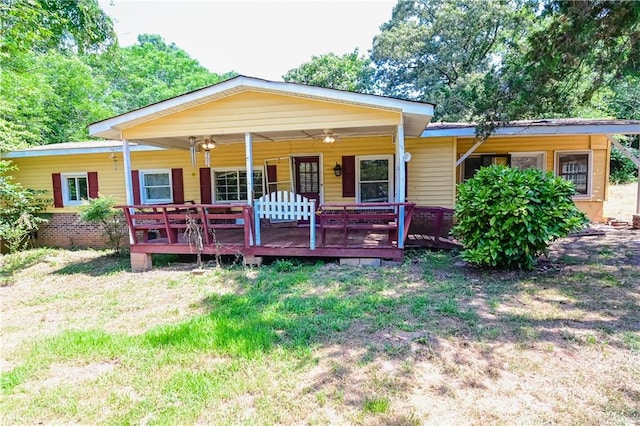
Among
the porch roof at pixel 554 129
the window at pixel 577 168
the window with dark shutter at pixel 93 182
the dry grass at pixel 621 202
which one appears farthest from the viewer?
the dry grass at pixel 621 202

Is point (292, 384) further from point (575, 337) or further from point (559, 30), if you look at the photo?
point (559, 30)

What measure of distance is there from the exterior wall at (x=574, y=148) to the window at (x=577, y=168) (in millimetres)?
107

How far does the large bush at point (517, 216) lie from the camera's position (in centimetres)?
485

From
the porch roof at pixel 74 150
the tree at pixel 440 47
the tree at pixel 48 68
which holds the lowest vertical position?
the porch roof at pixel 74 150

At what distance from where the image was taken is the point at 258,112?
6.34 metres

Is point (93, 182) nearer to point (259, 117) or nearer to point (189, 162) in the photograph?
point (189, 162)

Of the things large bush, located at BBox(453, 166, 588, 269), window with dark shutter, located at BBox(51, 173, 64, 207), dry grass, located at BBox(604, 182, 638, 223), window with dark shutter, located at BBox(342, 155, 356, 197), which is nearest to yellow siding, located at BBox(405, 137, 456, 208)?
window with dark shutter, located at BBox(342, 155, 356, 197)

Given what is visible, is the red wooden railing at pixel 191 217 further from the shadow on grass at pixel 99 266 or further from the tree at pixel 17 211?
the tree at pixel 17 211

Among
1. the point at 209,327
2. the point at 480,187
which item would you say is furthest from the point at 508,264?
the point at 209,327

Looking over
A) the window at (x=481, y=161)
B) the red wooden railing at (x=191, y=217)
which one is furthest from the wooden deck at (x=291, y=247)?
the window at (x=481, y=161)

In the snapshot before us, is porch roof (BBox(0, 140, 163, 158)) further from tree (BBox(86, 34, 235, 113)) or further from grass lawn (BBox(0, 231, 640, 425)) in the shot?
tree (BBox(86, 34, 235, 113))

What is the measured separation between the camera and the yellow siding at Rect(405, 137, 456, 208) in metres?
8.38

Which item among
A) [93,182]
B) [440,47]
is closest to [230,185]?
[93,182]

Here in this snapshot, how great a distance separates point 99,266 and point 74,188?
454 cm
